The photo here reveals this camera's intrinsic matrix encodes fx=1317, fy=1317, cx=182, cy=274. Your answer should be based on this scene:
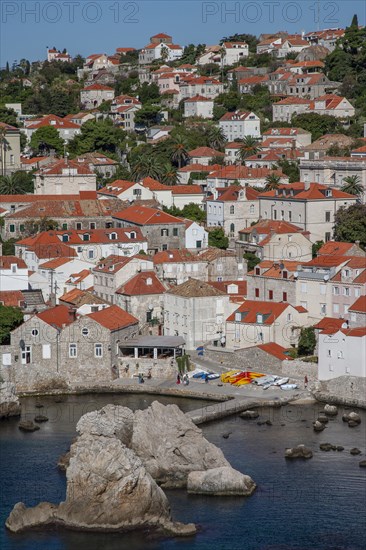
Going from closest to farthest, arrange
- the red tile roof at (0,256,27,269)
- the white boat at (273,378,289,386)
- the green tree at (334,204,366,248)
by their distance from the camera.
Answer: the white boat at (273,378,289,386)
the red tile roof at (0,256,27,269)
the green tree at (334,204,366,248)

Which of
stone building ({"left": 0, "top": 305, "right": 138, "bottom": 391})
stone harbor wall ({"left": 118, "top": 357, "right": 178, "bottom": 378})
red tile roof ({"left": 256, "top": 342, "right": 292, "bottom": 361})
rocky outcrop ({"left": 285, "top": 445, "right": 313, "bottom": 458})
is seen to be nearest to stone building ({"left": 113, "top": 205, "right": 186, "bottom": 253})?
stone harbor wall ({"left": 118, "top": 357, "right": 178, "bottom": 378})

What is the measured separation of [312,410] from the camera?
42.1m

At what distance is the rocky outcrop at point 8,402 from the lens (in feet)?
138

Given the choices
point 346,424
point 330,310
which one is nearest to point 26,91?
point 330,310

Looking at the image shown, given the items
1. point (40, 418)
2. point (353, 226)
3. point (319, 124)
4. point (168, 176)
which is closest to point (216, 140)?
point (319, 124)

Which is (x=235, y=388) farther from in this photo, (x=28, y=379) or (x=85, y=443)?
(x=85, y=443)

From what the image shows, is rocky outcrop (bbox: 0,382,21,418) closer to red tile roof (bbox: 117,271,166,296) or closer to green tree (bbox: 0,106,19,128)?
red tile roof (bbox: 117,271,166,296)

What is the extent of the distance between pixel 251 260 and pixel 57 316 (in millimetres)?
12300

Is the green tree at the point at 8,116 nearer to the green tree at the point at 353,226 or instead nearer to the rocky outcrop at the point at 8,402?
the green tree at the point at 353,226

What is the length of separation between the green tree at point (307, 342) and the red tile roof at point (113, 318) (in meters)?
6.16

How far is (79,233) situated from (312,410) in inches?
757

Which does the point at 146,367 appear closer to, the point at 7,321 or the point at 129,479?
the point at 7,321

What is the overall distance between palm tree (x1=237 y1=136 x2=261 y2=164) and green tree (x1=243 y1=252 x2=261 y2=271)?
19.6 metres

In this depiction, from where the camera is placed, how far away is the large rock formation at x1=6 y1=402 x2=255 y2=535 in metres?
31.9
